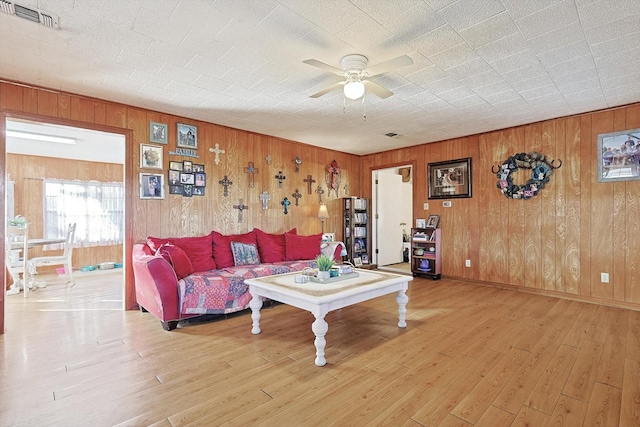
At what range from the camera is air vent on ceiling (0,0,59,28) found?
205 centimetres

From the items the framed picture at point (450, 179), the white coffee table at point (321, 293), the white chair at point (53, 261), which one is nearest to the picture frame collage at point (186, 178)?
the white coffee table at point (321, 293)

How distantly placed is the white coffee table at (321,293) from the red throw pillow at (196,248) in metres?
1.10

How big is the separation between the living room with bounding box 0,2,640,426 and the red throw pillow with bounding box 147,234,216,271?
31 cm

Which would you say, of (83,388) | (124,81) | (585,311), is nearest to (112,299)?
(83,388)

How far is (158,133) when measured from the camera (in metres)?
4.12

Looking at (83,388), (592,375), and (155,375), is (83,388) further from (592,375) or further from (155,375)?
(592,375)

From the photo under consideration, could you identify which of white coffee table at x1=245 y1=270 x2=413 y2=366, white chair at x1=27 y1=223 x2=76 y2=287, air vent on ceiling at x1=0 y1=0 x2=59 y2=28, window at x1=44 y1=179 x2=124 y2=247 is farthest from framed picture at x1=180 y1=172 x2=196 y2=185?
window at x1=44 y1=179 x2=124 y2=247

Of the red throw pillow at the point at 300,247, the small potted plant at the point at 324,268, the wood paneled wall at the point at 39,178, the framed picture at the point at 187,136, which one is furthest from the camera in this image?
the wood paneled wall at the point at 39,178

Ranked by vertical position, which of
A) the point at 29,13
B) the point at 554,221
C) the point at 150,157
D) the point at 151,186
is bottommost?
the point at 554,221

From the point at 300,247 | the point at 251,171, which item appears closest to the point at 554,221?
the point at 300,247

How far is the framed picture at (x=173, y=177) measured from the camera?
13.8 ft

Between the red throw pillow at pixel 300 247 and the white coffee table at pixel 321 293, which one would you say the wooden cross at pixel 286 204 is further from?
the white coffee table at pixel 321 293

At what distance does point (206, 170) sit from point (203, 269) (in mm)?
1465

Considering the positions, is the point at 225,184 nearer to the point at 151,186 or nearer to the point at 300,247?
the point at 151,186
